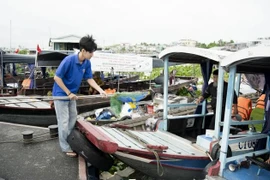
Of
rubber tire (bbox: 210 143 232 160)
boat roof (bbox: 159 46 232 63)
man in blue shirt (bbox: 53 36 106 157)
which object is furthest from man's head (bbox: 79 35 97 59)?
rubber tire (bbox: 210 143 232 160)

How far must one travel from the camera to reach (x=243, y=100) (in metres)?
5.87

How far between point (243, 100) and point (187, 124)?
5.13 feet

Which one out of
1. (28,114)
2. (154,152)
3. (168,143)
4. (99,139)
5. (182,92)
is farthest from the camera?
(182,92)

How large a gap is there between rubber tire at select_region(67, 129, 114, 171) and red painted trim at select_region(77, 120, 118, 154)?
0.34ft

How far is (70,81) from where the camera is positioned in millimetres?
3705

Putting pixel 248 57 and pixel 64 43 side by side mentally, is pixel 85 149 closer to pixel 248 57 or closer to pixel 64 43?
pixel 248 57

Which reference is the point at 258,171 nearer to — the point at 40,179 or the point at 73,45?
the point at 40,179

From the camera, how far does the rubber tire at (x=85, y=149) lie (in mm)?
3770

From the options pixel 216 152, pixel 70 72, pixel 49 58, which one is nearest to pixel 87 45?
pixel 70 72

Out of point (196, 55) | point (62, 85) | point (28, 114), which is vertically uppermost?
point (196, 55)

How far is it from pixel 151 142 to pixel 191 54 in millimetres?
1809

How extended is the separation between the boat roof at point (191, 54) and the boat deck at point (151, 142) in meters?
1.61

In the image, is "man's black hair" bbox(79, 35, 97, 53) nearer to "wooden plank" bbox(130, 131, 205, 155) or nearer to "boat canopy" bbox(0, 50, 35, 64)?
"wooden plank" bbox(130, 131, 205, 155)

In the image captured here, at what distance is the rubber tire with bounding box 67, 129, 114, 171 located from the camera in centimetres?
377
